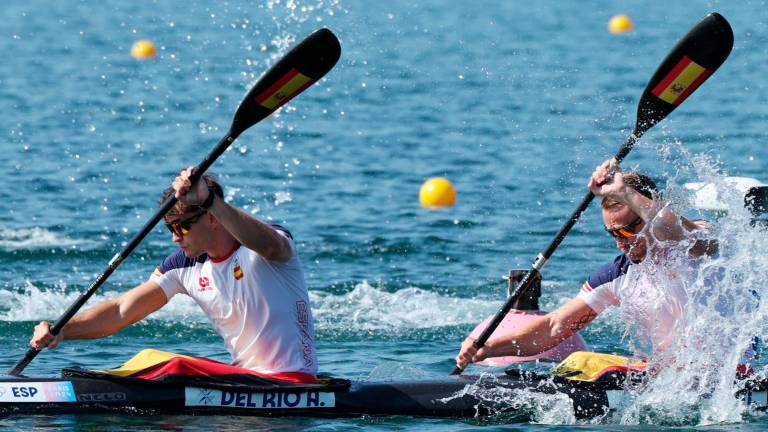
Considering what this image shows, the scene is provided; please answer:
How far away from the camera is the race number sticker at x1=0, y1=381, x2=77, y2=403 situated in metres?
6.71

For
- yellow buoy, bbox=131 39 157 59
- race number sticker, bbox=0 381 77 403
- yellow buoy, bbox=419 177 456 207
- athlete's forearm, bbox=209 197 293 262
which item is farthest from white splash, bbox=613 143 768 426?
yellow buoy, bbox=131 39 157 59

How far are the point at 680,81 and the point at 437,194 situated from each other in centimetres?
693

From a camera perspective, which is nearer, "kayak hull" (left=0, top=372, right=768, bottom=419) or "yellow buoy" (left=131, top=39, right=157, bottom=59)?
"kayak hull" (left=0, top=372, right=768, bottom=419)

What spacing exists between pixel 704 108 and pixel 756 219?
1136cm

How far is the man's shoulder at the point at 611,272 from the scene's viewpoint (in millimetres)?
6949

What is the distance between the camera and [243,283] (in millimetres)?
6641

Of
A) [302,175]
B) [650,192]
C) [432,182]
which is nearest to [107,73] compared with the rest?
[302,175]

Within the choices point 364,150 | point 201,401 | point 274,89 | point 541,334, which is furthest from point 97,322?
point 364,150

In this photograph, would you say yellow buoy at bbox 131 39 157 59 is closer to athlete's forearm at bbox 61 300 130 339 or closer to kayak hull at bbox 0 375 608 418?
athlete's forearm at bbox 61 300 130 339

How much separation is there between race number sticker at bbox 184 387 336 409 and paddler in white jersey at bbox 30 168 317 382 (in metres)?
0.10

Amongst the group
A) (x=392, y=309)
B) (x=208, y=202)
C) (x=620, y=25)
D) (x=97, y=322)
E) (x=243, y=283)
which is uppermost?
(x=620, y=25)

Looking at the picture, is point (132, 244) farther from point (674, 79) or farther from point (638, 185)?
point (674, 79)

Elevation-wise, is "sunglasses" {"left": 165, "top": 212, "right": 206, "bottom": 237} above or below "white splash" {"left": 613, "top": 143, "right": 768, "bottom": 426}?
above

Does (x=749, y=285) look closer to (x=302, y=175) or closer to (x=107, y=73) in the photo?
(x=302, y=175)
